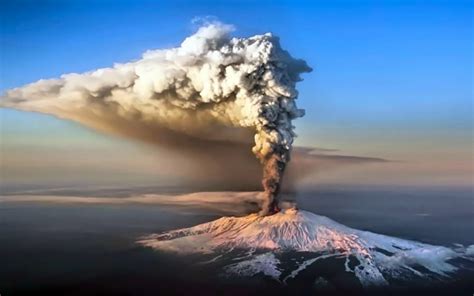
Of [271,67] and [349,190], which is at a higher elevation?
[271,67]

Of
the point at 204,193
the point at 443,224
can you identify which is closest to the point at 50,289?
the point at 204,193

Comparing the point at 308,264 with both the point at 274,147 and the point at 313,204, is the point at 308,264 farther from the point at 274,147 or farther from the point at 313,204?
the point at 274,147

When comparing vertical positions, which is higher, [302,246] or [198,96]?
[198,96]

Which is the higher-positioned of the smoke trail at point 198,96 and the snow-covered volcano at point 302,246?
the smoke trail at point 198,96

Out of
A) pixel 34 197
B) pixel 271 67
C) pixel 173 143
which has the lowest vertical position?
pixel 34 197
